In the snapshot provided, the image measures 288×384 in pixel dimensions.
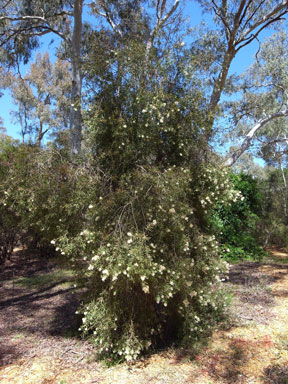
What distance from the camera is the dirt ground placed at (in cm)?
364

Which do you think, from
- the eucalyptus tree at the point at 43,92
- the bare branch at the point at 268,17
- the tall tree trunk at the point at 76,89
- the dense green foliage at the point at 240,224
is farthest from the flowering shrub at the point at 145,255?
the eucalyptus tree at the point at 43,92

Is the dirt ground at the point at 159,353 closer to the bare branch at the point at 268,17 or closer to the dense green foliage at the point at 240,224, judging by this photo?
the dense green foliage at the point at 240,224

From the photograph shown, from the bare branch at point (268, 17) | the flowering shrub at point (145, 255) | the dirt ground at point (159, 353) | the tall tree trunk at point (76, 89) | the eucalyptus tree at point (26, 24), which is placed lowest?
the dirt ground at point (159, 353)

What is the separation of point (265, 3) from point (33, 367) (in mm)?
8882

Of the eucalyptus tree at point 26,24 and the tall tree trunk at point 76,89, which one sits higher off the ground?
the eucalyptus tree at point 26,24

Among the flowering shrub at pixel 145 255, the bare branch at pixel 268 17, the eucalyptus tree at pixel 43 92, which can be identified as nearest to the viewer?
the flowering shrub at pixel 145 255

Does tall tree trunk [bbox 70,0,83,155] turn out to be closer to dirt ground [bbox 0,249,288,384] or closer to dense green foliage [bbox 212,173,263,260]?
dirt ground [bbox 0,249,288,384]

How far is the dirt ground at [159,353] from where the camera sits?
3643 mm

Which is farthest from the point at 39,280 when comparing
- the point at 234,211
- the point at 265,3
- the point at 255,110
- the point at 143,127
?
the point at 265,3

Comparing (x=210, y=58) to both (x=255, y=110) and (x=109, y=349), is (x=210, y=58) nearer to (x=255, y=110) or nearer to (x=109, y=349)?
(x=109, y=349)

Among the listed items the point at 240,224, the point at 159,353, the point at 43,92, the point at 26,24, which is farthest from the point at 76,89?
the point at 43,92

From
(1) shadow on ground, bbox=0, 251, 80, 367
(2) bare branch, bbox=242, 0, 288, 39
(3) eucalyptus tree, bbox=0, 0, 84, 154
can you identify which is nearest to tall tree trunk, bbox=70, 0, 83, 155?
(3) eucalyptus tree, bbox=0, 0, 84, 154

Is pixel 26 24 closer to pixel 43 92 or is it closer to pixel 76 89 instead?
pixel 76 89

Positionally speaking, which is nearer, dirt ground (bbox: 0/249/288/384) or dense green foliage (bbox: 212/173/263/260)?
dirt ground (bbox: 0/249/288/384)
